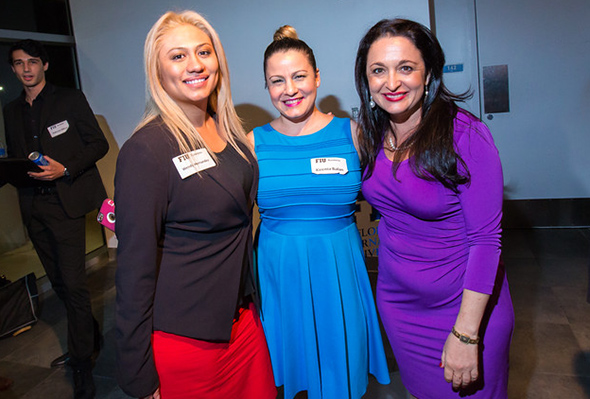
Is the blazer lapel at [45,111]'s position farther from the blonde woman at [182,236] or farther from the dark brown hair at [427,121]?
the dark brown hair at [427,121]

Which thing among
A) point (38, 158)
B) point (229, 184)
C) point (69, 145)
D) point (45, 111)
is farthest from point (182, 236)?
point (45, 111)

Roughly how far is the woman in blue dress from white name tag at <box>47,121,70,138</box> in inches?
62.2

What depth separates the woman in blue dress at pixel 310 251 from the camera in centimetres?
168

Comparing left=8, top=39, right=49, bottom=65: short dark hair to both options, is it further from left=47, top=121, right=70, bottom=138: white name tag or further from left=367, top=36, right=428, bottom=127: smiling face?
left=367, top=36, right=428, bottom=127: smiling face

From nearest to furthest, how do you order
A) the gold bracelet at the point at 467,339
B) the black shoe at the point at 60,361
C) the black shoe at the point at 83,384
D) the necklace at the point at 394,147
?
the gold bracelet at the point at 467,339 → the necklace at the point at 394,147 → the black shoe at the point at 83,384 → the black shoe at the point at 60,361

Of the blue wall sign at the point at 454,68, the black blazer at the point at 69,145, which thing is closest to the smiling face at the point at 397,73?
the black blazer at the point at 69,145

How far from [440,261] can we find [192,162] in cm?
85

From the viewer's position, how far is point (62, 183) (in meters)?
2.61

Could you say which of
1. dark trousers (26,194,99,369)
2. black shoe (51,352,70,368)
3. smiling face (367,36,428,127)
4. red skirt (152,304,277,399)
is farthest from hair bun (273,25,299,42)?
black shoe (51,352,70,368)

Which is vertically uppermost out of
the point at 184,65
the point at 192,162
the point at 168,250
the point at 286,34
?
the point at 286,34

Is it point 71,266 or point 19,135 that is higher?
point 19,135

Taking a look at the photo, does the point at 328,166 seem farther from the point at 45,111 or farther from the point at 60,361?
the point at 60,361

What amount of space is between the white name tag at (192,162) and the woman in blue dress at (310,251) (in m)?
0.36

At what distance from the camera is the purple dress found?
4.15 ft
